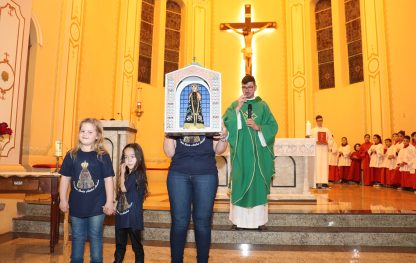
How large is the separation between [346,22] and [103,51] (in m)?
7.89

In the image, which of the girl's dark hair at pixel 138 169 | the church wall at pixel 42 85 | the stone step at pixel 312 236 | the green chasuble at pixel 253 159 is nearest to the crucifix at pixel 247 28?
the church wall at pixel 42 85

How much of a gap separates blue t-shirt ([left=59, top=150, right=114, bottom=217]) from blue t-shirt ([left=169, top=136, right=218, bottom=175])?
0.60 m

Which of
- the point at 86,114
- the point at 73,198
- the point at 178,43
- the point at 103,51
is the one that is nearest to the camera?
the point at 73,198

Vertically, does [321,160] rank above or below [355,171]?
above

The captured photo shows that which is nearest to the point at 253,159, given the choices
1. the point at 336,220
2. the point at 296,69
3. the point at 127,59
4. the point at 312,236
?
the point at 312,236

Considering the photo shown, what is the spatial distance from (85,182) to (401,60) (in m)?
10.3

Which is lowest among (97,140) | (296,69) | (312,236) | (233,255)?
(233,255)

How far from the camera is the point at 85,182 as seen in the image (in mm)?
2891

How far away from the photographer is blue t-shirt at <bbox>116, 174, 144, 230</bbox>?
3433mm

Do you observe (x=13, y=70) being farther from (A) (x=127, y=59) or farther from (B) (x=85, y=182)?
(A) (x=127, y=59)

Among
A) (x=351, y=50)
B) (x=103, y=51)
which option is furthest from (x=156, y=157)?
(x=351, y=50)

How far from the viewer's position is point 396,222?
5.07 m

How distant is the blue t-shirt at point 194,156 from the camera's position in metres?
2.72

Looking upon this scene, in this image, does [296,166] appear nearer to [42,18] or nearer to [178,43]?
[42,18]
